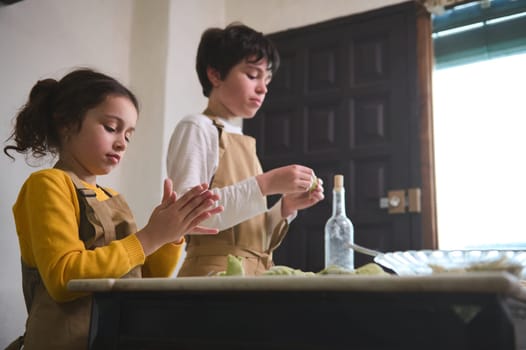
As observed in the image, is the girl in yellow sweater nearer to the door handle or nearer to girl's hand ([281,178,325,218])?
girl's hand ([281,178,325,218])

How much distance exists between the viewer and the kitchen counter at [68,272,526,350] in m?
0.62

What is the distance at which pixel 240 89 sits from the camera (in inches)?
70.8

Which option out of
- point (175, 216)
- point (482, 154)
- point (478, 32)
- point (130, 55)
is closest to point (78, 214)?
point (175, 216)

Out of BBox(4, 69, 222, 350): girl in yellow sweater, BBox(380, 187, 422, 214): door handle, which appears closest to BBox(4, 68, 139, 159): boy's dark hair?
BBox(4, 69, 222, 350): girl in yellow sweater

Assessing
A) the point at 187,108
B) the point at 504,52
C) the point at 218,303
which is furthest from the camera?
the point at 187,108

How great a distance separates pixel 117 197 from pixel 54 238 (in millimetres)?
291

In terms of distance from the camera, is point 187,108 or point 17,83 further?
point 187,108

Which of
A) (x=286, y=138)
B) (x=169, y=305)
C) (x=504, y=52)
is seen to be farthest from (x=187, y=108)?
(x=169, y=305)

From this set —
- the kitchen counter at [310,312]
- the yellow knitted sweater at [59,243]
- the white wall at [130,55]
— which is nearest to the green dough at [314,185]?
the yellow knitted sweater at [59,243]

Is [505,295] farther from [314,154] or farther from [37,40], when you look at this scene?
[314,154]

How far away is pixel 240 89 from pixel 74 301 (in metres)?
0.91

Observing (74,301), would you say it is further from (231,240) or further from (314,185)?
(314,185)

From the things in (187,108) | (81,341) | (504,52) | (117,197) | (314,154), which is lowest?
(81,341)

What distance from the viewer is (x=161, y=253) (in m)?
1.36
